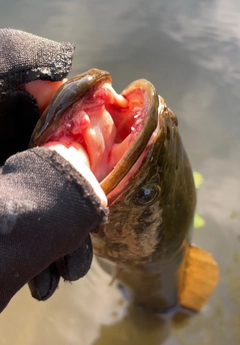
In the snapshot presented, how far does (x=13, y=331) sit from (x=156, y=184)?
1555mm

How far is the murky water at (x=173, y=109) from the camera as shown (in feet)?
7.78

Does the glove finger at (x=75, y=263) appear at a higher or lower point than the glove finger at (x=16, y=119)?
lower

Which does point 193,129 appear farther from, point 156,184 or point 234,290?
point 156,184

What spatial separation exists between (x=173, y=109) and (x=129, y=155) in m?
2.09

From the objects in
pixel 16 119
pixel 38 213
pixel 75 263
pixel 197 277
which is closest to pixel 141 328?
pixel 197 277

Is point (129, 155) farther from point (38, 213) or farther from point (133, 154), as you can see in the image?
point (38, 213)

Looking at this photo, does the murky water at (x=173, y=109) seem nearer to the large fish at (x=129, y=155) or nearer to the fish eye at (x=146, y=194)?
the large fish at (x=129, y=155)

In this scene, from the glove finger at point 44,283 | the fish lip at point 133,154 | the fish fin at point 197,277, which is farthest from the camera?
the fish fin at point 197,277

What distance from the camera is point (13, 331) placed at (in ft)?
7.52

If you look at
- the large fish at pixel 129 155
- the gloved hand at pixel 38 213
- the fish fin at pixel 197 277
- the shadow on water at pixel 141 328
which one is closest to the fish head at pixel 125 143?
the large fish at pixel 129 155

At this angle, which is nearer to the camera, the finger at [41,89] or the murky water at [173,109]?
the finger at [41,89]

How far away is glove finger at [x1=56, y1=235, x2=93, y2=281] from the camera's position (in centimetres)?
118

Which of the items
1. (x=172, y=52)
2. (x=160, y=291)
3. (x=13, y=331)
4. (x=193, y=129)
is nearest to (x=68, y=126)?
(x=160, y=291)

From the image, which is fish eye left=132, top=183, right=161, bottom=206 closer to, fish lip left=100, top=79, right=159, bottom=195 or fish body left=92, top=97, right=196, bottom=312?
fish body left=92, top=97, right=196, bottom=312
